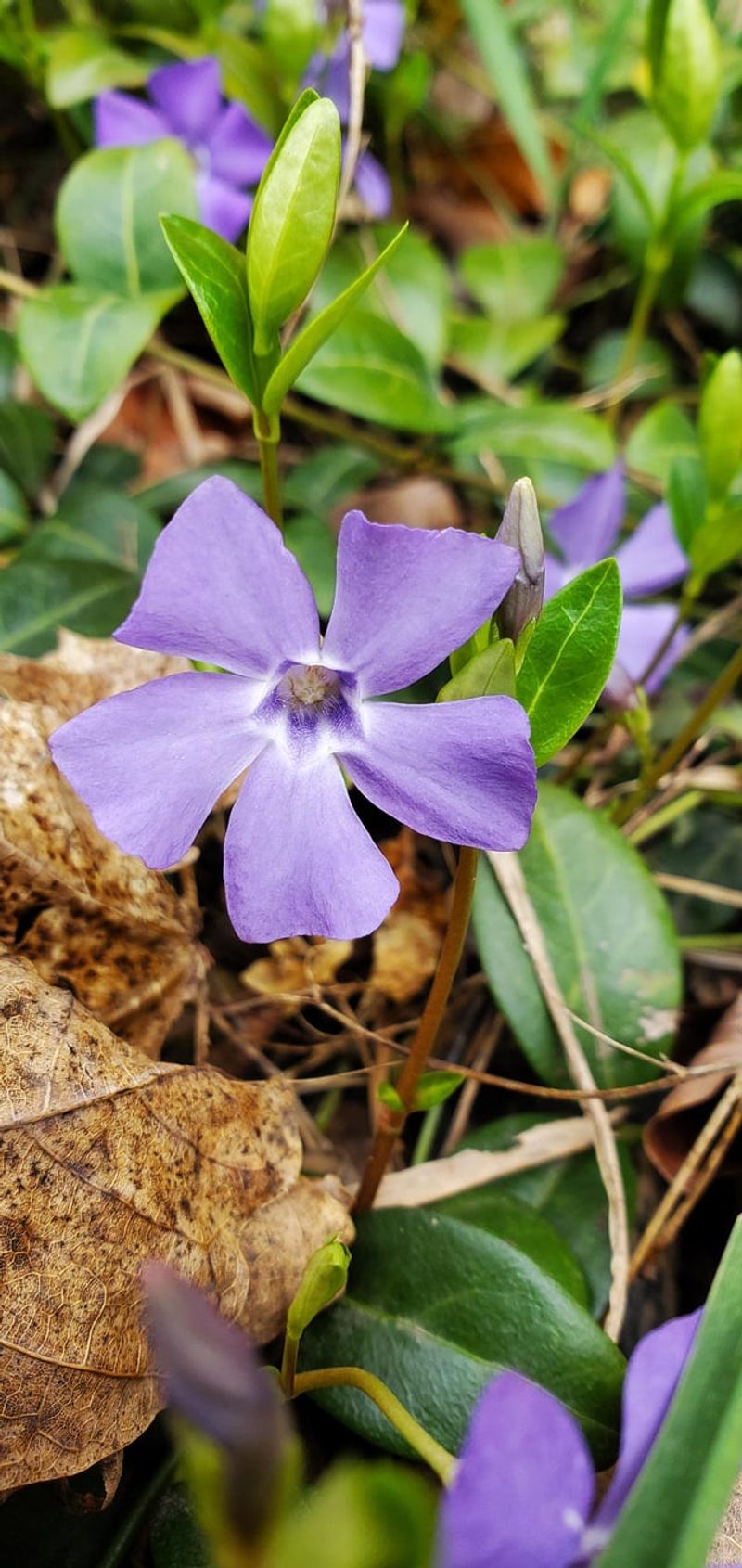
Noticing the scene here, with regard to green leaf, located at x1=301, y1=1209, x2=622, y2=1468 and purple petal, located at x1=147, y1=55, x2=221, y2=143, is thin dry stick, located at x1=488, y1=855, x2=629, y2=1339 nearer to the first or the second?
green leaf, located at x1=301, y1=1209, x2=622, y2=1468

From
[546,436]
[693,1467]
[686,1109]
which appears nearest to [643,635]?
[546,436]

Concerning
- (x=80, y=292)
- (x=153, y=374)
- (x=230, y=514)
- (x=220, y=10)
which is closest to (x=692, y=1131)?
(x=230, y=514)

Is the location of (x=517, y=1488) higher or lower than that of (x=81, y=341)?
lower

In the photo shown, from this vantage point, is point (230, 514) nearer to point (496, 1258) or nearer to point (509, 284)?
point (496, 1258)

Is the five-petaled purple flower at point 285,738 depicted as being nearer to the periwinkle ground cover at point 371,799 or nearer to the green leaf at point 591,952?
the periwinkle ground cover at point 371,799

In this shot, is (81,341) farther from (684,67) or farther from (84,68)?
(684,67)

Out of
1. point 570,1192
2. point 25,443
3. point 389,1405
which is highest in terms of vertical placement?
point 25,443
